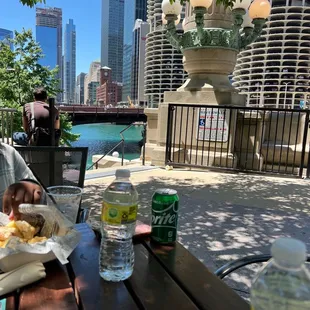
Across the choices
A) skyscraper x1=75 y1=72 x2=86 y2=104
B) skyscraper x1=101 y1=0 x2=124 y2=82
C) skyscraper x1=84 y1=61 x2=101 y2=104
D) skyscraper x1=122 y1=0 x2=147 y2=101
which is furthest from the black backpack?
skyscraper x1=101 y1=0 x2=124 y2=82

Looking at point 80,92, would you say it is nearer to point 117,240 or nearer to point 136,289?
point 117,240

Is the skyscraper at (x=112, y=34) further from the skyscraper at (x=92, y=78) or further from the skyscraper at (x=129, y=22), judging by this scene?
the skyscraper at (x=129, y=22)

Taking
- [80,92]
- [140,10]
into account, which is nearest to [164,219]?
[140,10]

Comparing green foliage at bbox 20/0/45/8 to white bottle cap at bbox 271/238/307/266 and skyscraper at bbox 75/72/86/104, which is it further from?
skyscraper at bbox 75/72/86/104

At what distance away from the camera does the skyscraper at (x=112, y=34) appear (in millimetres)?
176375

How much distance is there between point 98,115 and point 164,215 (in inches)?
1635

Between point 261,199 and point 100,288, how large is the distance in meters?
4.01

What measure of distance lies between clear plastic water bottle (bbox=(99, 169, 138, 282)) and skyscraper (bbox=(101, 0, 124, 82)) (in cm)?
17814

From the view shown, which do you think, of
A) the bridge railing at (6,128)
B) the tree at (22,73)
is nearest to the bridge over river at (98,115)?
the tree at (22,73)

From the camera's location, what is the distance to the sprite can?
1333 mm

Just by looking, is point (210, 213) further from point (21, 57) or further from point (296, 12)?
point (296, 12)

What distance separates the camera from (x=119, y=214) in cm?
119

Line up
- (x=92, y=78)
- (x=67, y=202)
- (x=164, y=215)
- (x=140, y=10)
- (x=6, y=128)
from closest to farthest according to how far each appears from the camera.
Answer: (x=164, y=215) → (x=67, y=202) → (x=6, y=128) → (x=140, y=10) → (x=92, y=78)

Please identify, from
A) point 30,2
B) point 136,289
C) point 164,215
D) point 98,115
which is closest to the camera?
point 136,289
